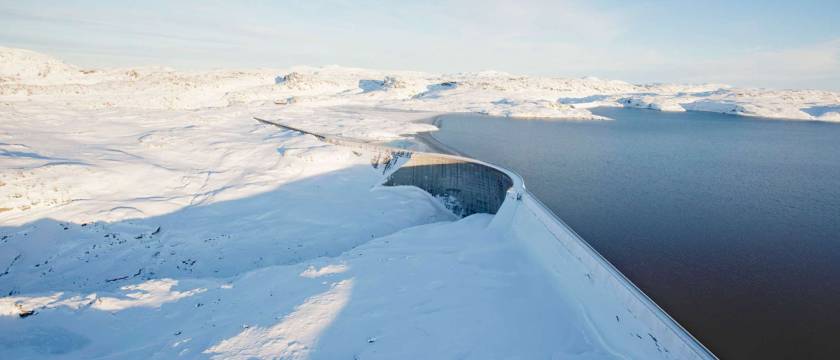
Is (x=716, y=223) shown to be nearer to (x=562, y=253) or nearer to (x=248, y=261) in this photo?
(x=562, y=253)

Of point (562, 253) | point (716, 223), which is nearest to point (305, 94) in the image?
point (716, 223)

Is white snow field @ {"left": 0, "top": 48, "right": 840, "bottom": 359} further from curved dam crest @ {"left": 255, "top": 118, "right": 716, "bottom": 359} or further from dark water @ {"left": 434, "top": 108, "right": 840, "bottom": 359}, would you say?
dark water @ {"left": 434, "top": 108, "right": 840, "bottom": 359}

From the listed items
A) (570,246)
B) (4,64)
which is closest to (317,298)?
(570,246)

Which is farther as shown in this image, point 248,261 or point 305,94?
point 305,94

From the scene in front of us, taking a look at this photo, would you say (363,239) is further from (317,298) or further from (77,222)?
(77,222)

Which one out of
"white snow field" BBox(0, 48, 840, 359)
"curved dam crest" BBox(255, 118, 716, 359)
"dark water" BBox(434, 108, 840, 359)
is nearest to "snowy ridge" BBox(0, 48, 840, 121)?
"white snow field" BBox(0, 48, 840, 359)

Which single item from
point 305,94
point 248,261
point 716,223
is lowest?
point 248,261

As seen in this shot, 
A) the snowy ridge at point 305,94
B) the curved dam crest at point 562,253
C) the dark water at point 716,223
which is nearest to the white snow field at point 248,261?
the curved dam crest at point 562,253
